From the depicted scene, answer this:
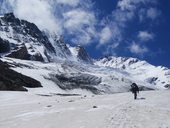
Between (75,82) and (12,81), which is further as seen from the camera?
(75,82)

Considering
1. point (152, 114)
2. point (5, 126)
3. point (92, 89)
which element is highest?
point (92, 89)

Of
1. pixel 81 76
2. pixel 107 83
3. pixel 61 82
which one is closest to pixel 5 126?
pixel 61 82

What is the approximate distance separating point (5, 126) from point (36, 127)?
2619mm

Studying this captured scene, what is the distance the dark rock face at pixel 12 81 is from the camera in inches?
3378

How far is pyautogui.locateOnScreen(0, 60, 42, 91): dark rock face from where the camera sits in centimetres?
8581

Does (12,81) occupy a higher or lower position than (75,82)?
lower

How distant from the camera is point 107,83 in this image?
7564 inches

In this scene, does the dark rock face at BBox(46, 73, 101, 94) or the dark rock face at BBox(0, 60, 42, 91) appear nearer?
the dark rock face at BBox(0, 60, 42, 91)

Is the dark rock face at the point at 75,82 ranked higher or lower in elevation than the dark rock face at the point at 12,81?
higher

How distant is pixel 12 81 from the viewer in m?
90.8

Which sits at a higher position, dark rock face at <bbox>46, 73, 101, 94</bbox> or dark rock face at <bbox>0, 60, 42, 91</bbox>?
dark rock face at <bbox>46, 73, 101, 94</bbox>

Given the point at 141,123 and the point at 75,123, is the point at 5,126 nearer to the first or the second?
the point at 75,123

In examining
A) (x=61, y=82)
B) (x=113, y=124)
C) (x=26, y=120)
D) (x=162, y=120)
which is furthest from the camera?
(x=61, y=82)

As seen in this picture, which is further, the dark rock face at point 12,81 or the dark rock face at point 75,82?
the dark rock face at point 75,82
